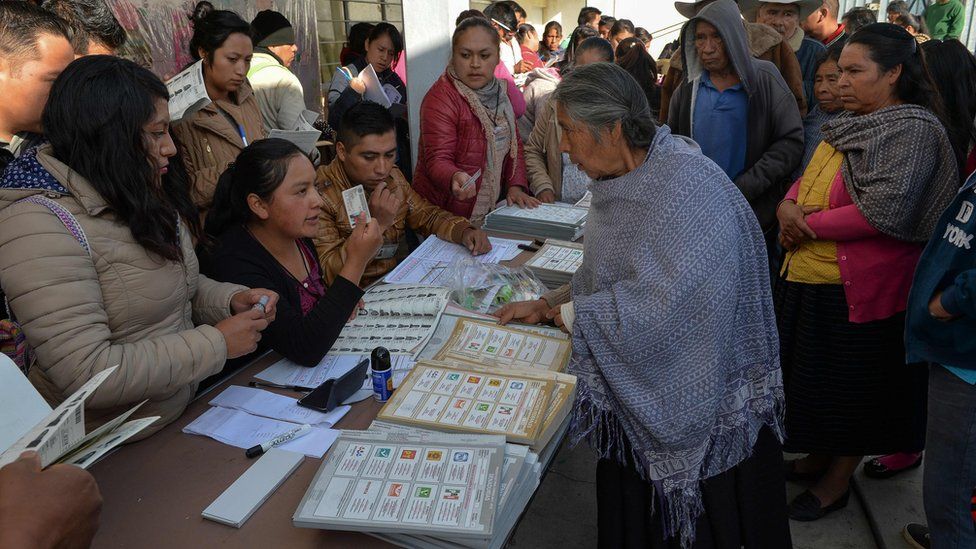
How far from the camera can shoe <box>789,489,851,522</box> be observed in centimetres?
270

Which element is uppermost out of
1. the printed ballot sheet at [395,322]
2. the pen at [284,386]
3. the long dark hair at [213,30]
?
the long dark hair at [213,30]

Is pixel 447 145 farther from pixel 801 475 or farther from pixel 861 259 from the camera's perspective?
pixel 801 475

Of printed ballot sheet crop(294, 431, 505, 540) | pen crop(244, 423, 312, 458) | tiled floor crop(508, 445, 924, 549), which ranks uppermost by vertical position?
printed ballot sheet crop(294, 431, 505, 540)

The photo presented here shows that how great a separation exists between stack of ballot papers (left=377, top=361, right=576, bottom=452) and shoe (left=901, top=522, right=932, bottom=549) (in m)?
1.89

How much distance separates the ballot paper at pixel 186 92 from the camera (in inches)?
91.6

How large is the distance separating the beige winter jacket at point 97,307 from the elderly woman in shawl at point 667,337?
1.01 metres

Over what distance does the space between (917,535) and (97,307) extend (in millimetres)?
2957

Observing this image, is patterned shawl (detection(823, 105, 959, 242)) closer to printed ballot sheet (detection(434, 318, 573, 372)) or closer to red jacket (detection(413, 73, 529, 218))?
printed ballot sheet (detection(434, 318, 573, 372))

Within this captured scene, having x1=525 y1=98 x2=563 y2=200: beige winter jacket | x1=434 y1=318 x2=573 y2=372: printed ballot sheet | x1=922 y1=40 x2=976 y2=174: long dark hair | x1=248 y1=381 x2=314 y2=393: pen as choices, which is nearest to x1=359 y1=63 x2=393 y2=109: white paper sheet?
x1=525 y1=98 x2=563 y2=200: beige winter jacket

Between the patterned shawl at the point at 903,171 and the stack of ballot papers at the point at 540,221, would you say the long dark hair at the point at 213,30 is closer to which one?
the stack of ballot papers at the point at 540,221

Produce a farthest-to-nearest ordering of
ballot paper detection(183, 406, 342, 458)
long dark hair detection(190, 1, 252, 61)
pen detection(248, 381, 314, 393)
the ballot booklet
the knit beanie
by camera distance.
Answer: the knit beanie < long dark hair detection(190, 1, 252, 61) < pen detection(248, 381, 314, 393) < ballot paper detection(183, 406, 342, 458) < the ballot booklet

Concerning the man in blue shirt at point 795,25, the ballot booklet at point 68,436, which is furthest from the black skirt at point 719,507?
the man in blue shirt at point 795,25

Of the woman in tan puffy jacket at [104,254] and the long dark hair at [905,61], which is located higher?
the long dark hair at [905,61]

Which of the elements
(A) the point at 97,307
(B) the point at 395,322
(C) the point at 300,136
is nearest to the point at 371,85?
(C) the point at 300,136
